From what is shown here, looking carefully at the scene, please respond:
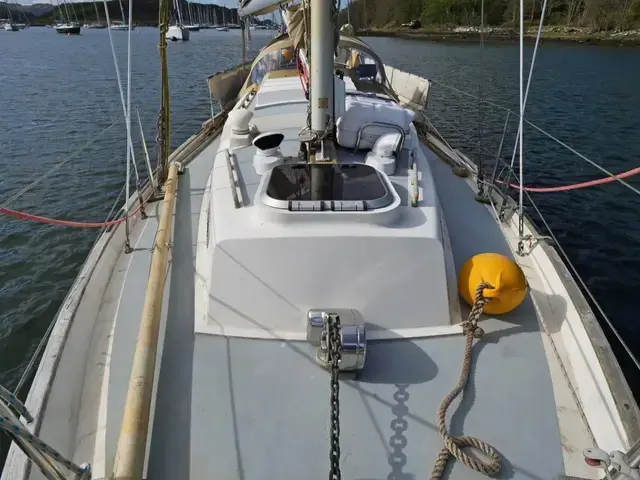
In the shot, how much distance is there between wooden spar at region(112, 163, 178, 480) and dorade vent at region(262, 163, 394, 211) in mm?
1002

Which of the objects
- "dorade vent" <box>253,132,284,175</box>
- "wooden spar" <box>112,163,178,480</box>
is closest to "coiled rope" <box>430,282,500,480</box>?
"wooden spar" <box>112,163,178,480</box>

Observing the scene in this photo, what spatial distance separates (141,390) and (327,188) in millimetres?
1900

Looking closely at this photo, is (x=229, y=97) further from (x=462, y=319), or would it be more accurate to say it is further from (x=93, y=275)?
(x=462, y=319)

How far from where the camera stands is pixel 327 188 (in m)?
3.66

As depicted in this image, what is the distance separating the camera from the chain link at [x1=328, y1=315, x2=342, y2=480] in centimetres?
228

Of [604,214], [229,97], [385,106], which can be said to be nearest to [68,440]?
[385,106]

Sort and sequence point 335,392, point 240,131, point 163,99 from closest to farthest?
point 335,392, point 240,131, point 163,99

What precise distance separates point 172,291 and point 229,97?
25.0 feet

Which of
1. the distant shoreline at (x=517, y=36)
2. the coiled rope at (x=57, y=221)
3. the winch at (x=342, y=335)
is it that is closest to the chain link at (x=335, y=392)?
the winch at (x=342, y=335)

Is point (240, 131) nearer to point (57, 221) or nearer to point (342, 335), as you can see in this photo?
point (57, 221)

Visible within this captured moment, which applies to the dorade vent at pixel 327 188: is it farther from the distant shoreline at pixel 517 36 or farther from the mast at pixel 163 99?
A: the distant shoreline at pixel 517 36

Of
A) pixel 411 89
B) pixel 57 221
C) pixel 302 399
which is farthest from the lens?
pixel 411 89

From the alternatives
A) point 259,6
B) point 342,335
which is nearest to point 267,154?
point 342,335

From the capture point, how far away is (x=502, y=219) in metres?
5.14
